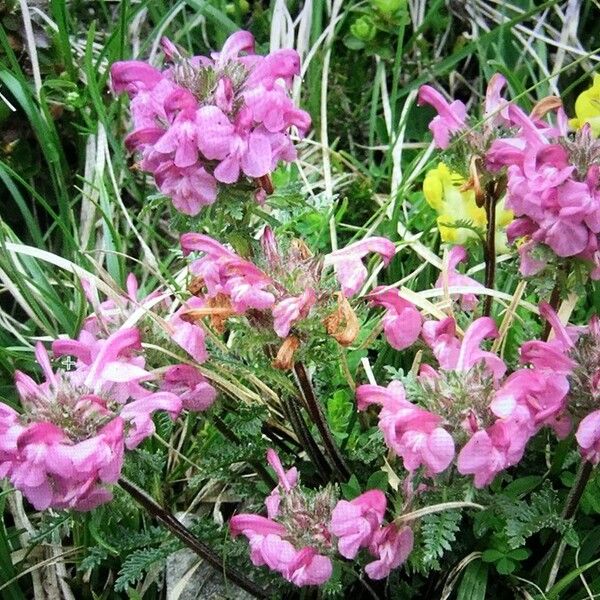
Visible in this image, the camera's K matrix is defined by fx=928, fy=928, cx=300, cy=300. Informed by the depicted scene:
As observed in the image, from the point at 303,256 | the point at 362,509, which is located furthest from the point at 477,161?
the point at 362,509

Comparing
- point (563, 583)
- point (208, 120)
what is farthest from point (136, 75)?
point (563, 583)

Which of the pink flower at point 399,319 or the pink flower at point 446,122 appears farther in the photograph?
the pink flower at point 446,122

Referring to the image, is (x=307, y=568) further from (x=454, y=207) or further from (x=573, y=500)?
(x=454, y=207)

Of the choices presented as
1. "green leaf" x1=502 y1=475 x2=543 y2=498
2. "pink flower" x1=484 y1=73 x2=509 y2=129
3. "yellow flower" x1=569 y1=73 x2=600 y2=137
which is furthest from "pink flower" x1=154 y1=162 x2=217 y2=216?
"yellow flower" x1=569 y1=73 x2=600 y2=137

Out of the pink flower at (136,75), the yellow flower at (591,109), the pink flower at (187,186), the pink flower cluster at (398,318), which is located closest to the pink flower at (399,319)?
the pink flower cluster at (398,318)

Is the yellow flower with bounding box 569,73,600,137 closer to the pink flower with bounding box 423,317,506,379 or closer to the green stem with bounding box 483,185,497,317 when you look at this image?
the green stem with bounding box 483,185,497,317

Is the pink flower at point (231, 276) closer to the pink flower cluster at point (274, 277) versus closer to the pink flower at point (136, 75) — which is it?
the pink flower cluster at point (274, 277)

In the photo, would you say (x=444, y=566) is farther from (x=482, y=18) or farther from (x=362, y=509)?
(x=482, y=18)
